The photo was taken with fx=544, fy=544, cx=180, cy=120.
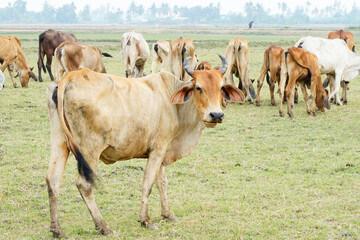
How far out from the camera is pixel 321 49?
1240 cm

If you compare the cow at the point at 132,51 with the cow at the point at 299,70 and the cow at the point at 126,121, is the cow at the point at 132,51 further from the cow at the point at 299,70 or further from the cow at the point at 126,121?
the cow at the point at 126,121

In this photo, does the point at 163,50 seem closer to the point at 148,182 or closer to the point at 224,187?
the point at 224,187

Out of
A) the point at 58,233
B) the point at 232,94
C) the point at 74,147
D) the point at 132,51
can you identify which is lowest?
the point at 58,233

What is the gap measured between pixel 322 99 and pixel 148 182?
284 inches

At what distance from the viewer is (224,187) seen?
6.46m

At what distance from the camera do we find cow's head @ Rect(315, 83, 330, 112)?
11.3 metres

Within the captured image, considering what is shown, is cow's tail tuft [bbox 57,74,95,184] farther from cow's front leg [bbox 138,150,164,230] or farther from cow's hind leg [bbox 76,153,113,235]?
cow's front leg [bbox 138,150,164,230]

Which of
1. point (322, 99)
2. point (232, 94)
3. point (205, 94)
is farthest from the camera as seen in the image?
point (322, 99)

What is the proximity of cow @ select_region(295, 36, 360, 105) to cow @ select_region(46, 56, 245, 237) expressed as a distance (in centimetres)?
733

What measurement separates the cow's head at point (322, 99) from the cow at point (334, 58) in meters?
0.83

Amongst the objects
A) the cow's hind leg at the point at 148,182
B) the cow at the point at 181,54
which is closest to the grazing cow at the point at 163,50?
the cow at the point at 181,54

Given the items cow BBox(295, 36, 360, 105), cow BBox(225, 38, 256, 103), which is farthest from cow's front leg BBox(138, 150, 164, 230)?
cow BBox(225, 38, 256, 103)

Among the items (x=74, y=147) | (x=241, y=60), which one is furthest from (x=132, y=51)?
(x=74, y=147)

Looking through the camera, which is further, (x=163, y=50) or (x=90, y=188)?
(x=163, y=50)
